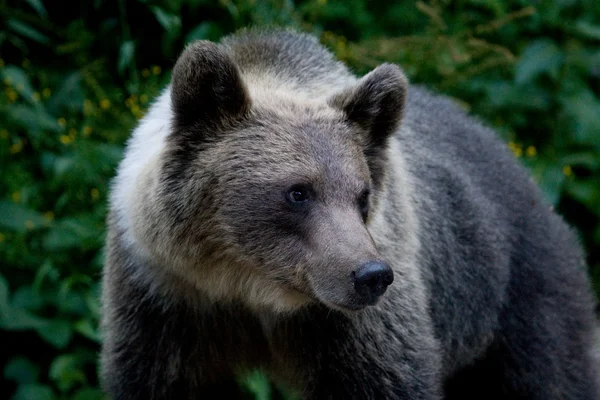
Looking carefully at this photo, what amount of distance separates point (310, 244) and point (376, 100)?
0.77m

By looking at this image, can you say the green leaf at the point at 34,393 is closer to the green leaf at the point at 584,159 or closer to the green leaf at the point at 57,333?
the green leaf at the point at 57,333

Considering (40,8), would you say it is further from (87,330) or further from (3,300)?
(87,330)

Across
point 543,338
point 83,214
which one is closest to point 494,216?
point 543,338

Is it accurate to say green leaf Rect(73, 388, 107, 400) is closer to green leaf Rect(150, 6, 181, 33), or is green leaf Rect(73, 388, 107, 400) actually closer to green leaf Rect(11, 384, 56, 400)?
green leaf Rect(11, 384, 56, 400)

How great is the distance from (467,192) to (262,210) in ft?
6.45

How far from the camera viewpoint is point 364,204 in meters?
4.23

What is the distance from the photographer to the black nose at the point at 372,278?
3750 mm

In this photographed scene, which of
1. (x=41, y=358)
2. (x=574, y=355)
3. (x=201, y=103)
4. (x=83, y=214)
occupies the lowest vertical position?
(x=41, y=358)

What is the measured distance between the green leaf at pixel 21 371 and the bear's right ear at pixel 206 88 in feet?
9.78

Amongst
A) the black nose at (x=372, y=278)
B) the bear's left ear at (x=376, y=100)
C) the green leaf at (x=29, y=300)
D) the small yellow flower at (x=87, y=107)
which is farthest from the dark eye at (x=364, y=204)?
the small yellow flower at (x=87, y=107)

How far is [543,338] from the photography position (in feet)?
19.6

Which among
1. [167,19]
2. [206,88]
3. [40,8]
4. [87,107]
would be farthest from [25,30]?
[206,88]

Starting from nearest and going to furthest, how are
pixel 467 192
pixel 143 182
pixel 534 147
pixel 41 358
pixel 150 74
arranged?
pixel 143 182 < pixel 467 192 < pixel 41 358 < pixel 150 74 < pixel 534 147

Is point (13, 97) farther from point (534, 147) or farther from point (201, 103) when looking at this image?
point (534, 147)
